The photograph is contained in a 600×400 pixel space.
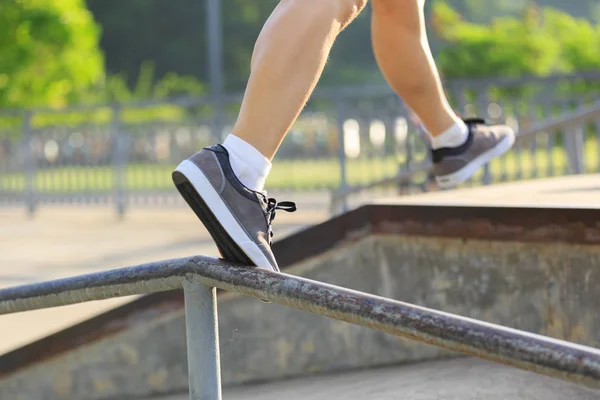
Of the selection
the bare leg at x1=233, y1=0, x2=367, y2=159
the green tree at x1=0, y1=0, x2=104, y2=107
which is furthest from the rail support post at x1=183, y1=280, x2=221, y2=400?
the green tree at x1=0, y1=0, x2=104, y2=107

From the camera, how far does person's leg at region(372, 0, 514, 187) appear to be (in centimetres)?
281

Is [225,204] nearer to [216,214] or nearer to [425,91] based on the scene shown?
[216,214]

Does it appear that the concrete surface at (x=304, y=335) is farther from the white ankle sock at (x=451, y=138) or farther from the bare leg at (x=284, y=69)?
the bare leg at (x=284, y=69)

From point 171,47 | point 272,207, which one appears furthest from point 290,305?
point 171,47

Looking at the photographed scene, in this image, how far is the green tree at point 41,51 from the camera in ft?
86.4

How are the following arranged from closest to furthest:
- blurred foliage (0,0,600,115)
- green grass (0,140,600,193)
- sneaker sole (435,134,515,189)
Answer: sneaker sole (435,134,515,189)
green grass (0,140,600,193)
blurred foliage (0,0,600,115)

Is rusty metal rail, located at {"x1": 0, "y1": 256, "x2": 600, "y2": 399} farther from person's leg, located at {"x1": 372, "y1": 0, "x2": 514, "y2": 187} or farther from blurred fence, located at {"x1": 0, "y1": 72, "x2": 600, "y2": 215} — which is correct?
blurred fence, located at {"x1": 0, "y1": 72, "x2": 600, "y2": 215}

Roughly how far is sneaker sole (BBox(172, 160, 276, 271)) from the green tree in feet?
82.1

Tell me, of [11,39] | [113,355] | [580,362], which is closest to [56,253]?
[113,355]

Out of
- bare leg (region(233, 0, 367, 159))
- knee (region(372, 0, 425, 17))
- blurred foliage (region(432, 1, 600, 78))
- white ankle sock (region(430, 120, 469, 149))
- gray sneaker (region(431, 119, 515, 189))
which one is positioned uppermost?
blurred foliage (region(432, 1, 600, 78))

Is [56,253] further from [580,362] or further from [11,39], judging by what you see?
[11,39]

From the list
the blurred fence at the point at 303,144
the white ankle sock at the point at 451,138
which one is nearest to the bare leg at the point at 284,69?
the white ankle sock at the point at 451,138

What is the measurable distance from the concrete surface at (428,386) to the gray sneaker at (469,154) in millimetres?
547

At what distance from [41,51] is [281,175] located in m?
16.8
